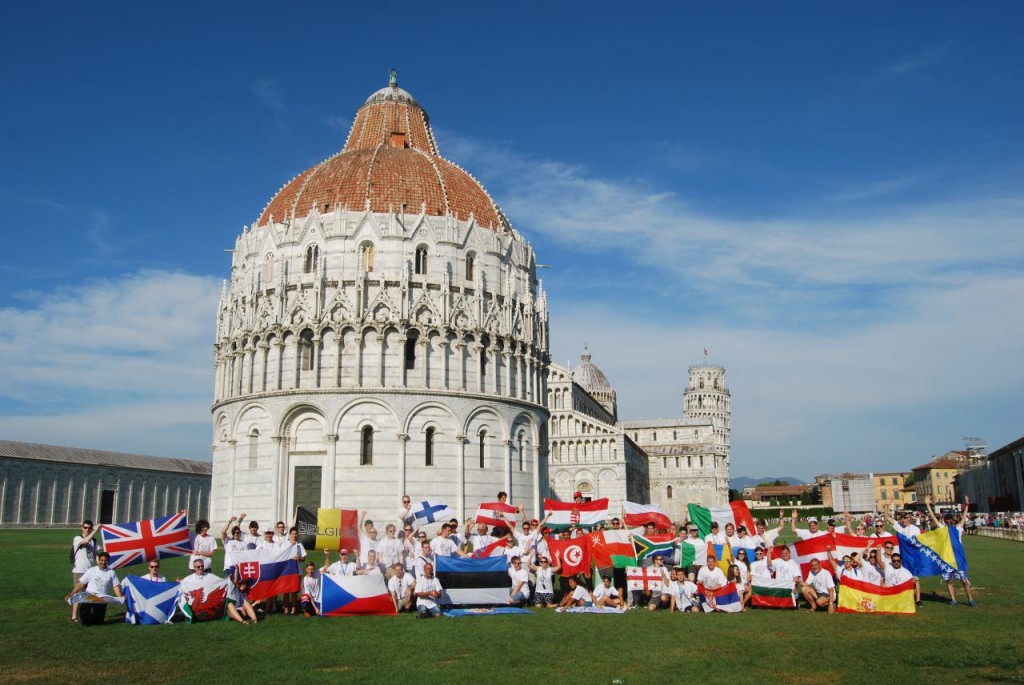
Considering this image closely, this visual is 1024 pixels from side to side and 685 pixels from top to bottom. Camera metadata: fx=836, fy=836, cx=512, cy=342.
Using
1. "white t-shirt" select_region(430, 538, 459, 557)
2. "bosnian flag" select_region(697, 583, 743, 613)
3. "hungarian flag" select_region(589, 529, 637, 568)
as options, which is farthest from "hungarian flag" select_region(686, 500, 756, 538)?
"white t-shirt" select_region(430, 538, 459, 557)

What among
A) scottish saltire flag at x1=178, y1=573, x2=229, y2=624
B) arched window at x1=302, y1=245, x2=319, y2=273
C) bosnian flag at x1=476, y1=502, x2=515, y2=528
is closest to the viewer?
scottish saltire flag at x1=178, y1=573, x2=229, y2=624

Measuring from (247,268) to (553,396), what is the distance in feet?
213

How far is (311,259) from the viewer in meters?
46.8

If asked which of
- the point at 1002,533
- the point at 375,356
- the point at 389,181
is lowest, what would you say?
the point at 1002,533

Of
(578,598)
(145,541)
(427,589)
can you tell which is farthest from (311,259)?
(578,598)

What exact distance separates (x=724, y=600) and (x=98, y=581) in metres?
13.6

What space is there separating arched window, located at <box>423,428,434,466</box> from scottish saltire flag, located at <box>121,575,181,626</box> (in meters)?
27.0

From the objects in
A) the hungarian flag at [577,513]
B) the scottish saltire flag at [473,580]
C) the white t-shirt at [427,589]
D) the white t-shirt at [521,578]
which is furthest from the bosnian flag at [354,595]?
the hungarian flag at [577,513]

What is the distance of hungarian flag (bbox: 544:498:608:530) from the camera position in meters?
27.6

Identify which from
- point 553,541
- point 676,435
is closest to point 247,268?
point 553,541

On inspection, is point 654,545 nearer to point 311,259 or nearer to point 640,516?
point 640,516

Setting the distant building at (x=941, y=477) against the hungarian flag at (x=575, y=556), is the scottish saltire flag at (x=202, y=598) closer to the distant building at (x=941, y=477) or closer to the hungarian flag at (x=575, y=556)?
the hungarian flag at (x=575, y=556)

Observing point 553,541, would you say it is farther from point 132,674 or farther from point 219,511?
point 219,511

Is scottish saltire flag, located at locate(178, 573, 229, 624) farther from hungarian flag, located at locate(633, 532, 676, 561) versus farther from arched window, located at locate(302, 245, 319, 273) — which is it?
arched window, located at locate(302, 245, 319, 273)
